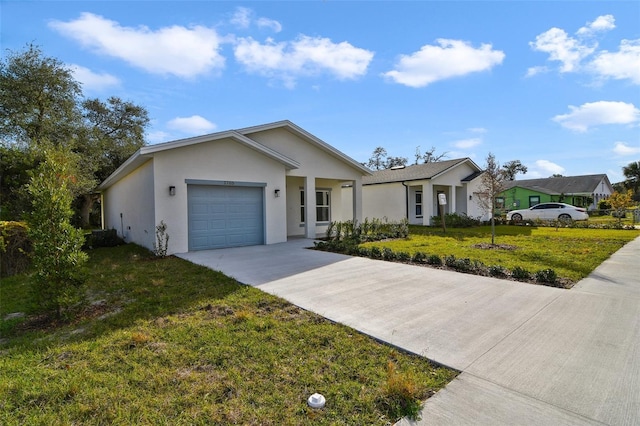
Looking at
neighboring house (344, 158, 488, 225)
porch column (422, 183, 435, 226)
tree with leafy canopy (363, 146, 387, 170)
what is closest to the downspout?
neighboring house (344, 158, 488, 225)

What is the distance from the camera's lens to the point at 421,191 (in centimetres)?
2228

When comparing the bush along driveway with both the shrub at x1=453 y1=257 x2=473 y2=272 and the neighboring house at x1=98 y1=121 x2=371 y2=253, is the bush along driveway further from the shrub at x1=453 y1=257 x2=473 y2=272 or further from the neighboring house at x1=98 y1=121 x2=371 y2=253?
the neighboring house at x1=98 y1=121 x2=371 y2=253

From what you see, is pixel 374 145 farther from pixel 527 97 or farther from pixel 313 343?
pixel 313 343

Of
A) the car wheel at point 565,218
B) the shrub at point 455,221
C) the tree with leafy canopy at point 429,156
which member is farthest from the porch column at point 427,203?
the tree with leafy canopy at point 429,156

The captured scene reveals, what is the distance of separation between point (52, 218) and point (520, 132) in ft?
78.4

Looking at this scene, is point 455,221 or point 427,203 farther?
point 427,203

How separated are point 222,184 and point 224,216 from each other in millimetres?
1148

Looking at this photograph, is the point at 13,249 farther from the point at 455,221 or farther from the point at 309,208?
the point at 455,221

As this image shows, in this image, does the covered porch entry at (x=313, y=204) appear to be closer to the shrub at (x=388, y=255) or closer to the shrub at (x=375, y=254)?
the shrub at (x=375, y=254)

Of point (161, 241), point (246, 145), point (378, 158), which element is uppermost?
point (378, 158)

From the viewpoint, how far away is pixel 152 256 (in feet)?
32.2

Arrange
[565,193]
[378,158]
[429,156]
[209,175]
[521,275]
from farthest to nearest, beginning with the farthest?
[378,158], [429,156], [565,193], [209,175], [521,275]

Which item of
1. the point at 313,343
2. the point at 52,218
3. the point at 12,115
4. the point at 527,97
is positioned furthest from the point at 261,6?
the point at 12,115

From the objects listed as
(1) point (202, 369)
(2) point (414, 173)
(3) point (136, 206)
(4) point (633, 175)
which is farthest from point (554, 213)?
(4) point (633, 175)
